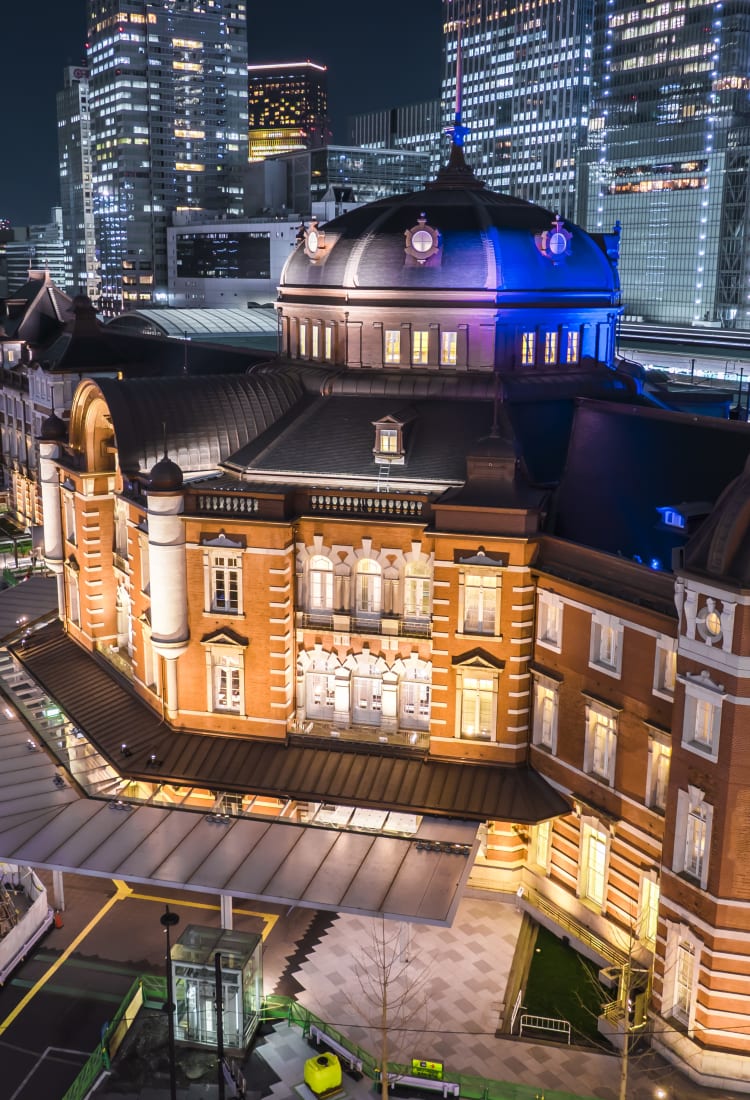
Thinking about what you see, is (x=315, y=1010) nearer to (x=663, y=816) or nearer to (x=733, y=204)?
(x=663, y=816)

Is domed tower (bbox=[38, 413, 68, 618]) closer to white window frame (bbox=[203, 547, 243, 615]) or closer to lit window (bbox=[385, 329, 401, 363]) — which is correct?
→ white window frame (bbox=[203, 547, 243, 615])

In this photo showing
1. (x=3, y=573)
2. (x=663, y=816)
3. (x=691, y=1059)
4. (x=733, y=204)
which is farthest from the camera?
(x=733, y=204)

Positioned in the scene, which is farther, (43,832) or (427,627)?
(427,627)

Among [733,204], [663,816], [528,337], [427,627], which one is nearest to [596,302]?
[528,337]

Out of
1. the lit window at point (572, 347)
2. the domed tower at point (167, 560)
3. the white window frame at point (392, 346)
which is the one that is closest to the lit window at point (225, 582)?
the domed tower at point (167, 560)

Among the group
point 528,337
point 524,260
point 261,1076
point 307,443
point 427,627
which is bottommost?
point 261,1076

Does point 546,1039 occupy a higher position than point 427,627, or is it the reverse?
point 427,627

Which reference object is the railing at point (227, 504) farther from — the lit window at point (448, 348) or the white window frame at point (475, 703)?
the lit window at point (448, 348)
